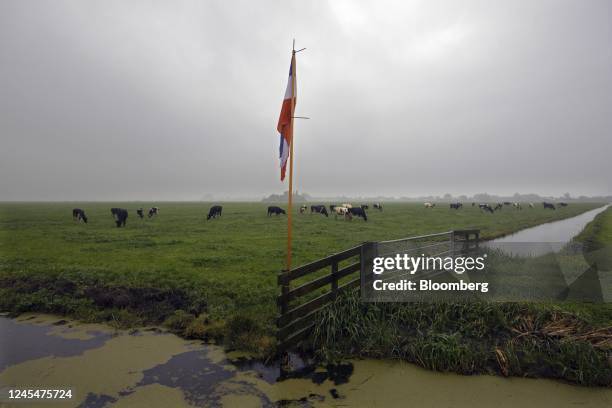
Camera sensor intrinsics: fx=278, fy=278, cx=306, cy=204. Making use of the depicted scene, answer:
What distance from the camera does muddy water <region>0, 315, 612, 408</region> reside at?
15.0ft

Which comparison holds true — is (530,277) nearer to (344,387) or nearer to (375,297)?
(375,297)

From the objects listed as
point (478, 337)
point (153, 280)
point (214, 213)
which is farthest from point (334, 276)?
point (214, 213)

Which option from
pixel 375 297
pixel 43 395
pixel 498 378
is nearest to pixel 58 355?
pixel 43 395

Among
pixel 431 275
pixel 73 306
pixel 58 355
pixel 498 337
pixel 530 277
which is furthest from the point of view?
pixel 530 277

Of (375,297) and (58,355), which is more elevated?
(375,297)

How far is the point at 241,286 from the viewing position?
9820mm

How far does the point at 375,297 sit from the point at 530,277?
7550 millimetres

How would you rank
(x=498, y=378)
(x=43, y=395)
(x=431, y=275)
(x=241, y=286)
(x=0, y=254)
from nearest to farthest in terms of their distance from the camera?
(x=43, y=395), (x=498, y=378), (x=431, y=275), (x=241, y=286), (x=0, y=254)

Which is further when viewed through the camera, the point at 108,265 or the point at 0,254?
the point at 0,254

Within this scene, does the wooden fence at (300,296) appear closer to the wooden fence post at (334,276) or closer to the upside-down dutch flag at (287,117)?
the wooden fence post at (334,276)

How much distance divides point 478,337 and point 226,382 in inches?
215

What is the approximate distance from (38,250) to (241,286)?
544 inches

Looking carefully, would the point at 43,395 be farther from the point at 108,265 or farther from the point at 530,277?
the point at 530,277

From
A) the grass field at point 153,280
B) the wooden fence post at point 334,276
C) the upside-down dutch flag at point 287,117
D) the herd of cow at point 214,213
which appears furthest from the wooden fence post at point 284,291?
the herd of cow at point 214,213
